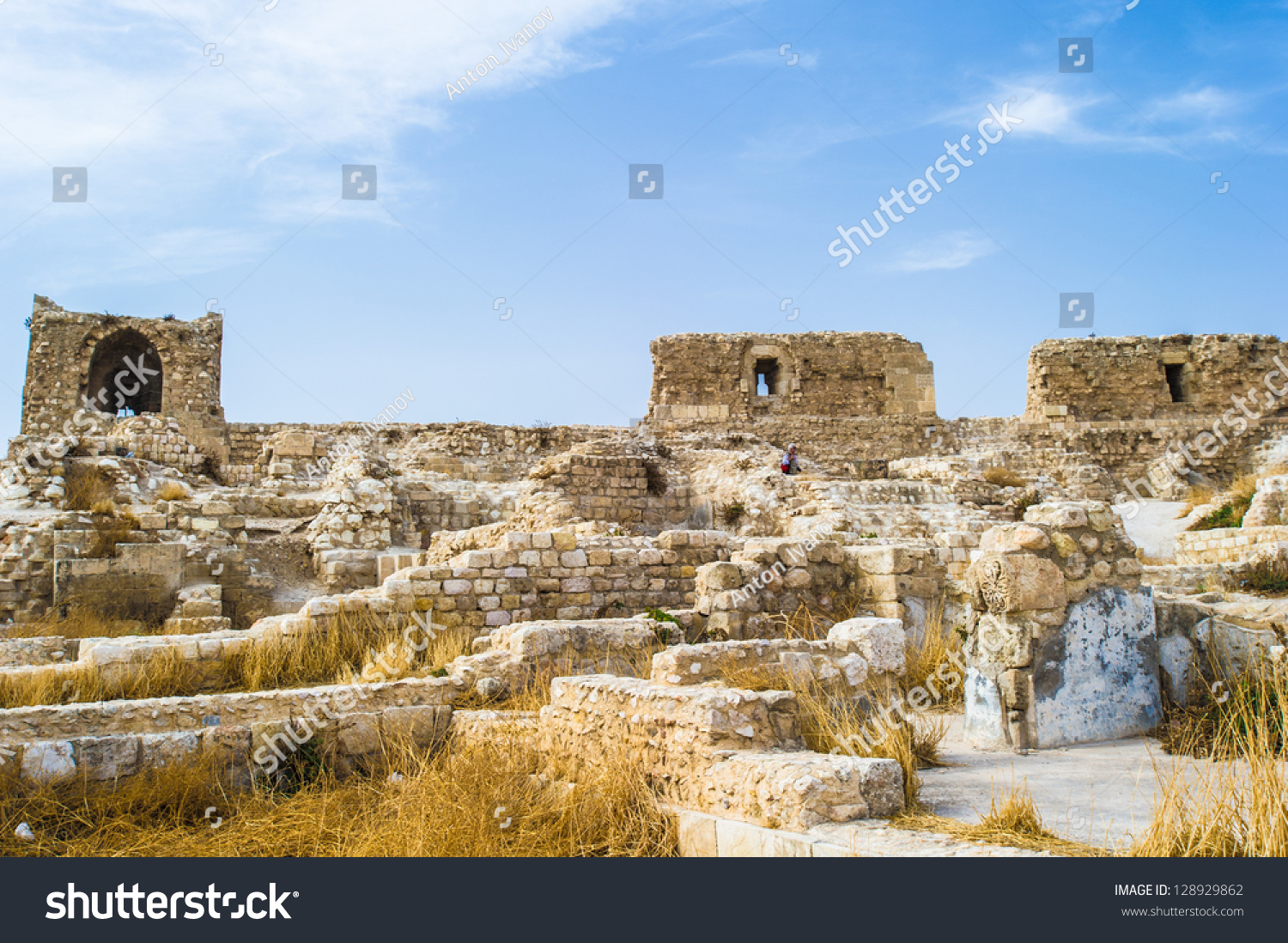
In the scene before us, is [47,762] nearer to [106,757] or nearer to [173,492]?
[106,757]

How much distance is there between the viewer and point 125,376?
24703 millimetres

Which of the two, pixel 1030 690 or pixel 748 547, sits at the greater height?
pixel 748 547

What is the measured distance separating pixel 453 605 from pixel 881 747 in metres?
5.14

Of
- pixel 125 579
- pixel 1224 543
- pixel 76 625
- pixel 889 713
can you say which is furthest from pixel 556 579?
pixel 1224 543

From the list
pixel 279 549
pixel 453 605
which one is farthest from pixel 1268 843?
pixel 279 549

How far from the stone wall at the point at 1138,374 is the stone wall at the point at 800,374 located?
3207 millimetres

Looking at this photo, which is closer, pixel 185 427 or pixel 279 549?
pixel 279 549

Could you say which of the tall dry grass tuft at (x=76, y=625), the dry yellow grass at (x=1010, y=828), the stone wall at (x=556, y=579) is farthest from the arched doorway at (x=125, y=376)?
the dry yellow grass at (x=1010, y=828)

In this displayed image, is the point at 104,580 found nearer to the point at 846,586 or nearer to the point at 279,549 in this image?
the point at 279,549

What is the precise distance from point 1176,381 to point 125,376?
28.3 m

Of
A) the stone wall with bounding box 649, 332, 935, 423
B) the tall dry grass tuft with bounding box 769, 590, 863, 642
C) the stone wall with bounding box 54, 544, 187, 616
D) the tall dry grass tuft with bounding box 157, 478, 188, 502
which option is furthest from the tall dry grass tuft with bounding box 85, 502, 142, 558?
the stone wall with bounding box 649, 332, 935, 423

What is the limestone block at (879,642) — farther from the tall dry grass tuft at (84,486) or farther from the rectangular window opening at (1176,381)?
the rectangular window opening at (1176,381)

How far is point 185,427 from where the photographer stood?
67.3 ft

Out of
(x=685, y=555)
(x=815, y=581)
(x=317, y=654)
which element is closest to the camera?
(x=317, y=654)
